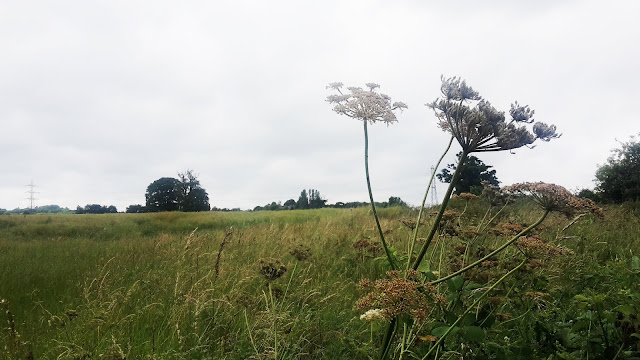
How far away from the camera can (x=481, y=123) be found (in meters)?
1.89

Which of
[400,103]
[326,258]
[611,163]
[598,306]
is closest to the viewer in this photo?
[598,306]

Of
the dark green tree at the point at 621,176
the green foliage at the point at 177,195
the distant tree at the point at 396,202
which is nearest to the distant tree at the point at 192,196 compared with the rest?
the green foliage at the point at 177,195

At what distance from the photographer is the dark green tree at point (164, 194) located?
105 feet

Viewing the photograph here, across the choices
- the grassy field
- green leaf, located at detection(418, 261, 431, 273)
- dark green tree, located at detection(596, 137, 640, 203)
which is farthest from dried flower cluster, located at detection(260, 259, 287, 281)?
dark green tree, located at detection(596, 137, 640, 203)

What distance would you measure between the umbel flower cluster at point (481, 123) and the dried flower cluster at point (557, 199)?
0.26 meters

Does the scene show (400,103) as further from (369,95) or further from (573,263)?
(573,263)

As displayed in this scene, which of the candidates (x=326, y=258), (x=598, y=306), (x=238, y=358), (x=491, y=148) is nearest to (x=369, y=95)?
(x=491, y=148)

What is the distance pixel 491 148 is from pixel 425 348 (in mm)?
1795

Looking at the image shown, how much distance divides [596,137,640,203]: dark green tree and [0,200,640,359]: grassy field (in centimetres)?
1448

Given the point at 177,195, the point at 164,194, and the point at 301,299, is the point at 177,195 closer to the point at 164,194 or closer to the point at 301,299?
the point at 164,194

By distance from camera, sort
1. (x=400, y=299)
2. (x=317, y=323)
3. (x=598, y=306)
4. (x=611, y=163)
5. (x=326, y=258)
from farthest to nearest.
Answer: (x=611, y=163) → (x=326, y=258) → (x=317, y=323) → (x=598, y=306) → (x=400, y=299)

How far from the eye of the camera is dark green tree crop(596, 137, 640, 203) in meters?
22.4

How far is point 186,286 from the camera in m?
5.50

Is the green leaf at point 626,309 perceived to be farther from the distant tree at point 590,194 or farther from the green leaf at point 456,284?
the distant tree at point 590,194
